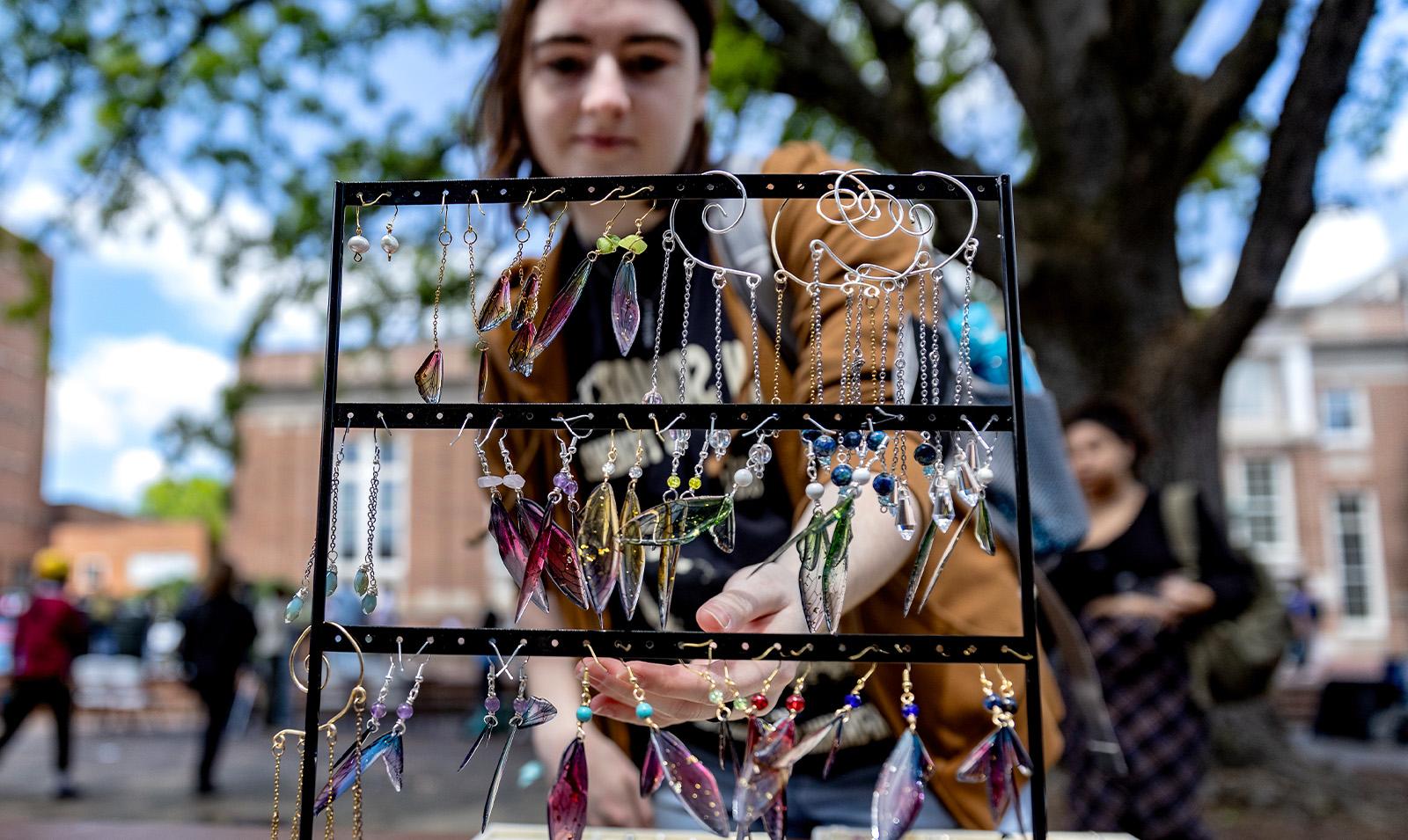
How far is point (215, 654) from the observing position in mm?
6660

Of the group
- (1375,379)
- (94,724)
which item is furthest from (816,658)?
(1375,379)

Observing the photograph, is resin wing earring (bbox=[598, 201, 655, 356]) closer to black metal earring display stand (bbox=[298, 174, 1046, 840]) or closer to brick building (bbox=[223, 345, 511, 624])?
black metal earring display stand (bbox=[298, 174, 1046, 840])

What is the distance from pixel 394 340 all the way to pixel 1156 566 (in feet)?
18.2

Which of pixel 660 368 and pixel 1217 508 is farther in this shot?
pixel 1217 508

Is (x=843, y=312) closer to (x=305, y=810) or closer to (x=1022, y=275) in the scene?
(x=305, y=810)

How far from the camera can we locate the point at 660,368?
110 centimetres

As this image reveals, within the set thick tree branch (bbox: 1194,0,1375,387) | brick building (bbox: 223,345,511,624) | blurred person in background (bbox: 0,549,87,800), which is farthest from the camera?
brick building (bbox: 223,345,511,624)

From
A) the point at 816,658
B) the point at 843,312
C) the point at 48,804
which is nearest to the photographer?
the point at 816,658

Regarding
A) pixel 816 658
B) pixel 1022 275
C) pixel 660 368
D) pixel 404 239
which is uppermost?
pixel 404 239

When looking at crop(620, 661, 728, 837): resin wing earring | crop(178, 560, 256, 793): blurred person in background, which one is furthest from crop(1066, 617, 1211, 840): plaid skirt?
crop(178, 560, 256, 793): blurred person in background

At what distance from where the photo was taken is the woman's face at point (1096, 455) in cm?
293

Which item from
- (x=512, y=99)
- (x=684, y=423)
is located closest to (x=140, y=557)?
(x=512, y=99)

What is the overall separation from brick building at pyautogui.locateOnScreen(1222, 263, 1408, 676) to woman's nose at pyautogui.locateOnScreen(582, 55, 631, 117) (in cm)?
2293

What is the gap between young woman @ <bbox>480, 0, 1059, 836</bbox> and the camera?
965mm
